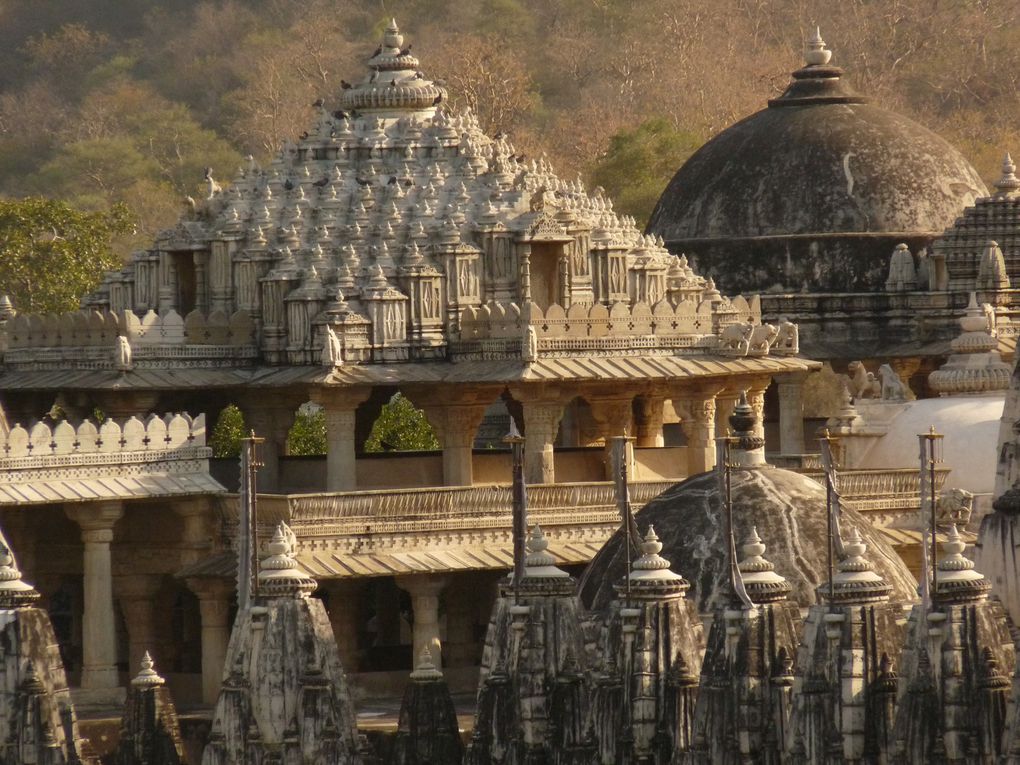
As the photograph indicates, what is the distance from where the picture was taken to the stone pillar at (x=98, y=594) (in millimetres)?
56656

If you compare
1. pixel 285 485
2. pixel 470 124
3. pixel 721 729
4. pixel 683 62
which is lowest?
pixel 721 729

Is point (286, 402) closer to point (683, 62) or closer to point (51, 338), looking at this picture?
point (51, 338)

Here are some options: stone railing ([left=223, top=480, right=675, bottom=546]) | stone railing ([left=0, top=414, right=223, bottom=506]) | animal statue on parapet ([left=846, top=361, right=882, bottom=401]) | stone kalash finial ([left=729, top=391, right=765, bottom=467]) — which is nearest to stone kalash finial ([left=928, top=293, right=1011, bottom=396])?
animal statue on parapet ([left=846, top=361, right=882, bottom=401])

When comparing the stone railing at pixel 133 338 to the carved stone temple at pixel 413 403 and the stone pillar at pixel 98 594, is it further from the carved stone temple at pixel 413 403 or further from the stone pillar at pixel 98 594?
the stone pillar at pixel 98 594

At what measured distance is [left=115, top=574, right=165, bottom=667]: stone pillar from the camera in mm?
58656

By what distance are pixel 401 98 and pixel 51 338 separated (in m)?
6.28

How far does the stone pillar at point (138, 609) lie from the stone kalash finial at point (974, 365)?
13438 mm

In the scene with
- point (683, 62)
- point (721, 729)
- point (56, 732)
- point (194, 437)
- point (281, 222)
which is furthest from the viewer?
point (683, 62)

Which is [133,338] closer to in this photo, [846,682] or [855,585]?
[855,585]

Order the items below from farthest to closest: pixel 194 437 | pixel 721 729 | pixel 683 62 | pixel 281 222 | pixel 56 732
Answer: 1. pixel 683 62
2. pixel 281 222
3. pixel 194 437
4. pixel 56 732
5. pixel 721 729

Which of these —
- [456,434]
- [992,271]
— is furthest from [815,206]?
[456,434]

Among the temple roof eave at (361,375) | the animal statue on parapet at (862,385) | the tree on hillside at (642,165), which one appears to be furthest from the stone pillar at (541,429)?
the tree on hillside at (642,165)

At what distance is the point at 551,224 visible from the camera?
62.2 meters

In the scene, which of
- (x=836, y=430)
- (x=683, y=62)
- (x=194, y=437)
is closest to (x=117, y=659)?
(x=194, y=437)
